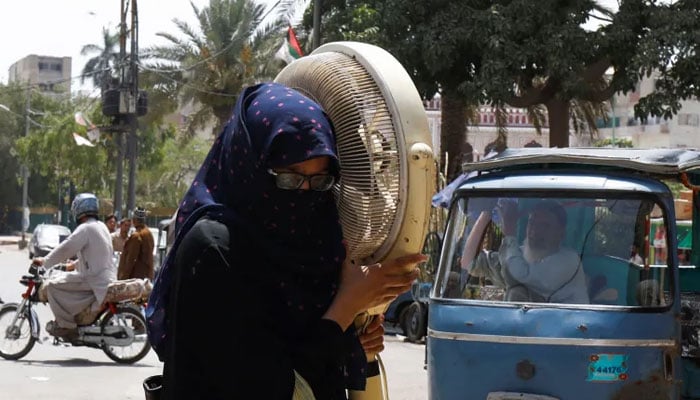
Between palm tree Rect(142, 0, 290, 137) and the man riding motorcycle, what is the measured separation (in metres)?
22.3

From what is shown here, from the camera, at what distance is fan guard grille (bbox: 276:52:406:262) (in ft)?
8.39

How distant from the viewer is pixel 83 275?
11820 mm

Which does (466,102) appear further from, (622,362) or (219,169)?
(219,169)

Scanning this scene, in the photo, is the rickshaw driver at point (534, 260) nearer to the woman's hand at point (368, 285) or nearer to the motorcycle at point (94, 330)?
the woman's hand at point (368, 285)

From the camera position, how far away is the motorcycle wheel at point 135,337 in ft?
39.4

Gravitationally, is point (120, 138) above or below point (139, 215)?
above

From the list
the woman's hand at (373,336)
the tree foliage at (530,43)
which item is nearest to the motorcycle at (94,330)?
the tree foliage at (530,43)

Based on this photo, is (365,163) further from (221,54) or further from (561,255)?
(221,54)

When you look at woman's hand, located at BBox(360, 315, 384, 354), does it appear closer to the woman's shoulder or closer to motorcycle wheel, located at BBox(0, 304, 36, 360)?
the woman's shoulder

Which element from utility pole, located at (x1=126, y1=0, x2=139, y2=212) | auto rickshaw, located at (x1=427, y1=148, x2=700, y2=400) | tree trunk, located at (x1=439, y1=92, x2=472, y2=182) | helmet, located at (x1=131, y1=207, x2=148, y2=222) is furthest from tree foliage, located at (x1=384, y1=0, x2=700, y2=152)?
utility pole, located at (x1=126, y1=0, x2=139, y2=212)

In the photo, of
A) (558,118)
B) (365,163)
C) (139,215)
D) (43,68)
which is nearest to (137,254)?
(139,215)

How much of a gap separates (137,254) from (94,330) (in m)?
2.98

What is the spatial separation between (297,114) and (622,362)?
5043mm

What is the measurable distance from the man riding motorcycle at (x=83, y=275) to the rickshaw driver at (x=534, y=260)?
5.07 m
